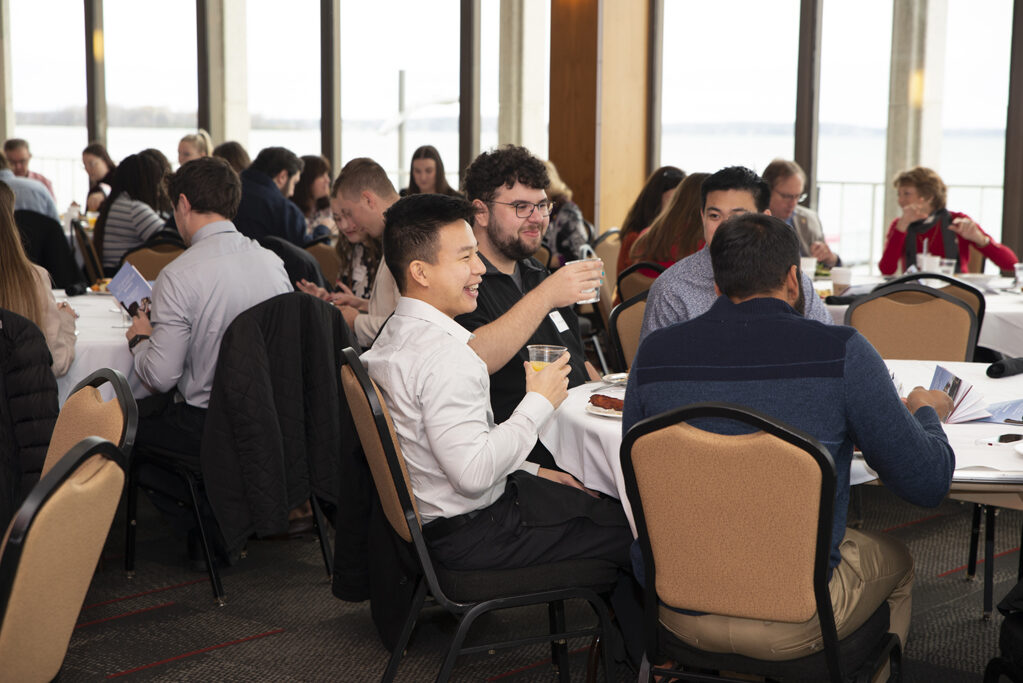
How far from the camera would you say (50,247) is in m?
5.24

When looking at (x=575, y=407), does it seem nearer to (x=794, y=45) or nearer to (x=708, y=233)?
(x=708, y=233)

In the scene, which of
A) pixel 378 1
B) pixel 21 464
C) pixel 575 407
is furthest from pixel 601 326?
pixel 378 1

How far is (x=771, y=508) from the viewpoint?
1726 mm

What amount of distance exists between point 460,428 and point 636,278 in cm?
236

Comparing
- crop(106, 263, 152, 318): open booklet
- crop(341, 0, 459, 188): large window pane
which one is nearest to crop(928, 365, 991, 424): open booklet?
crop(106, 263, 152, 318): open booklet

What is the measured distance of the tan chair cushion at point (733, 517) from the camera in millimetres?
1705

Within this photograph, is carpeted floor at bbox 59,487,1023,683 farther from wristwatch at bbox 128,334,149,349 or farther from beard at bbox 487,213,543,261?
beard at bbox 487,213,543,261

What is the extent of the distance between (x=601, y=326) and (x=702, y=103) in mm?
3191

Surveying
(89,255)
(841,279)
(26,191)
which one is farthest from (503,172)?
(26,191)

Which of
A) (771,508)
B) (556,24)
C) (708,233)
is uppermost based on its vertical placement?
(556,24)

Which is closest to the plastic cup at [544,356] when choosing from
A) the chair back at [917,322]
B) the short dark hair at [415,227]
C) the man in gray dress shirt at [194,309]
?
the short dark hair at [415,227]

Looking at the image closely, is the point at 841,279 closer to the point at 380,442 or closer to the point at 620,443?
the point at 620,443

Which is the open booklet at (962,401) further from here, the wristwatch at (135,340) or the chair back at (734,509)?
the wristwatch at (135,340)

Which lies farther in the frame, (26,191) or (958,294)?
(26,191)
